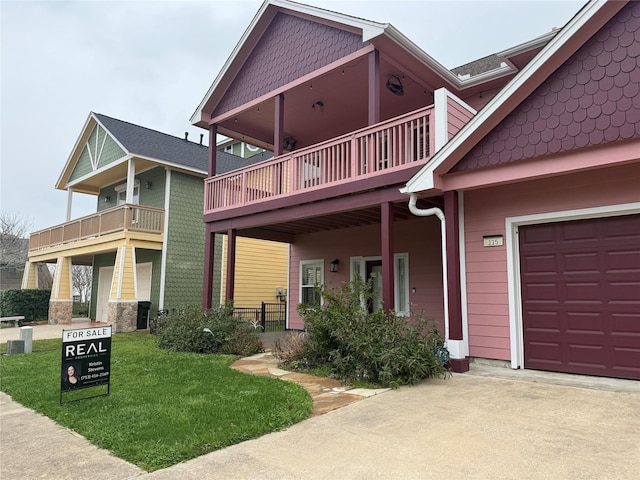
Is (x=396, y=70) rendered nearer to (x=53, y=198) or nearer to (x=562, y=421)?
(x=562, y=421)

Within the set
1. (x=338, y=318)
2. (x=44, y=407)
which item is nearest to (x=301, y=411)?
(x=338, y=318)

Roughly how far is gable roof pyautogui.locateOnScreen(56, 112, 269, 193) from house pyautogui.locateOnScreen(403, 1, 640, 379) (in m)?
11.6

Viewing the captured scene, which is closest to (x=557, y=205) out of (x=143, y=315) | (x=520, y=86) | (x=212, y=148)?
(x=520, y=86)

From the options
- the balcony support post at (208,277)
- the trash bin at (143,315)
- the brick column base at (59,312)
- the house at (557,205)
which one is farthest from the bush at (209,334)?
the brick column base at (59,312)

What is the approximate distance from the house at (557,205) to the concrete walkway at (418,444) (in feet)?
3.93

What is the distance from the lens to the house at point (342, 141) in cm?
766

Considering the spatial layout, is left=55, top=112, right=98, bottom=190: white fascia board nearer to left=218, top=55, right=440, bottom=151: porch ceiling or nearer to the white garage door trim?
left=218, top=55, right=440, bottom=151: porch ceiling

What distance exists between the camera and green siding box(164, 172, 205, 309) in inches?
623

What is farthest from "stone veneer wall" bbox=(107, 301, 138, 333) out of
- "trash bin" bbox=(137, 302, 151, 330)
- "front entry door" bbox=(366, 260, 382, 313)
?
"front entry door" bbox=(366, 260, 382, 313)

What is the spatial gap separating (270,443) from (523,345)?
14.7 ft

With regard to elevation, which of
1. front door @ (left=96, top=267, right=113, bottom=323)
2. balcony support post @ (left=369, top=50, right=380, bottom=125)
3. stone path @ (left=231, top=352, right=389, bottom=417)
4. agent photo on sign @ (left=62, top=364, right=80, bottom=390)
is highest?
balcony support post @ (left=369, top=50, right=380, bottom=125)

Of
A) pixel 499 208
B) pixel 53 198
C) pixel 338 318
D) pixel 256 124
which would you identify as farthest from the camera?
pixel 53 198

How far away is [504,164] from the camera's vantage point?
618 centimetres

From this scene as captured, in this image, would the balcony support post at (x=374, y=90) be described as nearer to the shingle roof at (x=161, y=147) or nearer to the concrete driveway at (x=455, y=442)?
the concrete driveway at (x=455, y=442)
